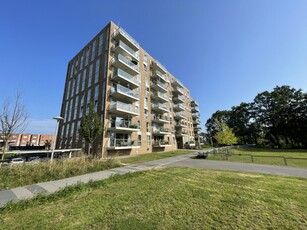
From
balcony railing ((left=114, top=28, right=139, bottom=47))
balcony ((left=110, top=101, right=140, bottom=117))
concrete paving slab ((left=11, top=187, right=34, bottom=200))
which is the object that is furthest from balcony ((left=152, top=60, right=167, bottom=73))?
concrete paving slab ((left=11, top=187, right=34, bottom=200))

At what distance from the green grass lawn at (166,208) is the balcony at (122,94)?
17.7m

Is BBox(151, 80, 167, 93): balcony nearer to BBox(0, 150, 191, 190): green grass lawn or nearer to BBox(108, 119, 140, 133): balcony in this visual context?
BBox(108, 119, 140, 133): balcony

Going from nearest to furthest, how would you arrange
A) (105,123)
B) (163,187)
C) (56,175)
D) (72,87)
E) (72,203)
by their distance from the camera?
(72,203) → (163,187) → (56,175) → (105,123) → (72,87)

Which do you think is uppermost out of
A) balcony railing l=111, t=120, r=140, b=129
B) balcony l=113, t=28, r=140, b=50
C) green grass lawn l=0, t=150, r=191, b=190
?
balcony l=113, t=28, r=140, b=50

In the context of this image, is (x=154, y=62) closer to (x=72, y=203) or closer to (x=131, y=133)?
(x=131, y=133)

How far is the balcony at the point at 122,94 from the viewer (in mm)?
22480

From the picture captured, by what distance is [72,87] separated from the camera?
30.9 metres

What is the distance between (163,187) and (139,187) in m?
1.14

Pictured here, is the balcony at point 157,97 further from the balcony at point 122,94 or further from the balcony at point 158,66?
the balcony at point 122,94

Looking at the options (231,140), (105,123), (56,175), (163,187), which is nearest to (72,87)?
(105,123)

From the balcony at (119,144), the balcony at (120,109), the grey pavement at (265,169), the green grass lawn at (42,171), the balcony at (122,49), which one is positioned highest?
the balcony at (122,49)

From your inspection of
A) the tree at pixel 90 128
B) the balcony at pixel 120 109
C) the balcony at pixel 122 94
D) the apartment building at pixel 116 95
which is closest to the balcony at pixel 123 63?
→ the apartment building at pixel 116 95

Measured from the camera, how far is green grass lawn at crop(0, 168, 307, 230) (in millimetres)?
3691

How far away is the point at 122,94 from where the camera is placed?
75.6 feet
